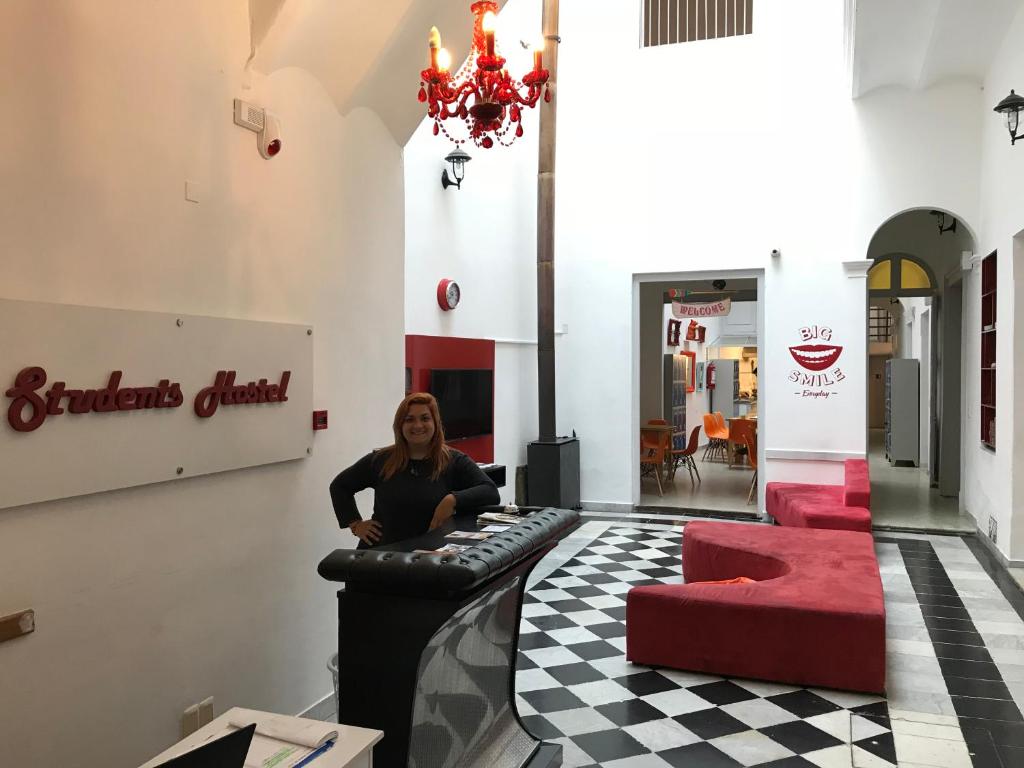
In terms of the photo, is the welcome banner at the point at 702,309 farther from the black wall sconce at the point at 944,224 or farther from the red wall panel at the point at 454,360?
the red wall panel at the point at 454,360

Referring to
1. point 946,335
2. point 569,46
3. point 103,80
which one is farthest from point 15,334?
point 946,335

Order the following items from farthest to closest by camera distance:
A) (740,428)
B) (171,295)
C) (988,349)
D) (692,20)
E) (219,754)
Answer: (740,428) → (692,20) → (988,349) → (171,295) → (219,754)

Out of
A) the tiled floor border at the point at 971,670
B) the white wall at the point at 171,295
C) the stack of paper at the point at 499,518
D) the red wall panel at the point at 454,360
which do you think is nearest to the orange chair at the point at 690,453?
the red wall panel at the point at 454,360

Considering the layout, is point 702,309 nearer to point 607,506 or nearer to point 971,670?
point 607,506

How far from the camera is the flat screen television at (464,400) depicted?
719cm

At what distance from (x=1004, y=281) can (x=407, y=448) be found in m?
6.10

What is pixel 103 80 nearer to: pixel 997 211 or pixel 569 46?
pixel 997 211

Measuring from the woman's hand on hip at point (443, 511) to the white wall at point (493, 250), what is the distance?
3.57 meters

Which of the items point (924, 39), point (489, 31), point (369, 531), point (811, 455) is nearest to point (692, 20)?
point (924, 39)

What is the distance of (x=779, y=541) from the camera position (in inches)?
239

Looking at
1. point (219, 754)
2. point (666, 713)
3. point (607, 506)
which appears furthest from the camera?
point (607, 506)

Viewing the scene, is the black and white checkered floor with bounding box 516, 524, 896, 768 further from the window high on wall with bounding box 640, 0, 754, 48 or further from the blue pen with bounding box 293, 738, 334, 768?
the window high on wall with bounding box 640, 0, 754, 48

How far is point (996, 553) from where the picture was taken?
7.48 m

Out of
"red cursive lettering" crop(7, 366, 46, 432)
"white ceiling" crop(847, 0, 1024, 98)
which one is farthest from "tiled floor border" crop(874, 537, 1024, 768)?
"white ceiling" crop(847, 0, 1024, 98)
